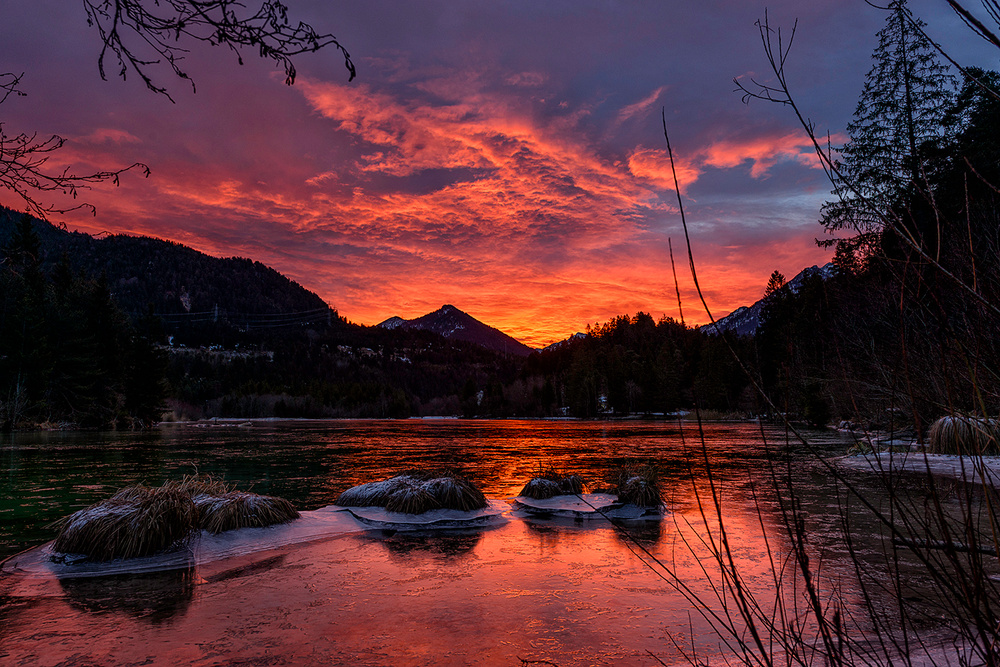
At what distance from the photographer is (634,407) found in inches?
4237

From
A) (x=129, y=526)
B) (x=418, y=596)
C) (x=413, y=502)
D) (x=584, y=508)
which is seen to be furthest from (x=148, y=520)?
(x=584, y=508)

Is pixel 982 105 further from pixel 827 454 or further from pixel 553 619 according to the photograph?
pixel 553 619

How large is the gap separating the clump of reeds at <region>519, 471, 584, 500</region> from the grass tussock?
6094 mm

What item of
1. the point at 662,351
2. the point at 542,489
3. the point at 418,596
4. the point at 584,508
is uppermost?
the point at 662,351

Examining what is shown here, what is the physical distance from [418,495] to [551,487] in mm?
3520

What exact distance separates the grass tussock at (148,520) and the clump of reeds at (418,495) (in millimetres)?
2608

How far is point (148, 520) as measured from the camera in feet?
28.3

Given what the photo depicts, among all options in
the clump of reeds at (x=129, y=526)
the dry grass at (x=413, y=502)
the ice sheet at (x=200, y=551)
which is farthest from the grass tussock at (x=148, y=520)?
the dry grass at (x=413, y=502)

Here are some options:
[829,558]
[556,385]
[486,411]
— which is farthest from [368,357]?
[829,558]

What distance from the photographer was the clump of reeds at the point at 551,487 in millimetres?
13781

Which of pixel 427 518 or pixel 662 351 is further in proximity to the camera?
pixel 662 351

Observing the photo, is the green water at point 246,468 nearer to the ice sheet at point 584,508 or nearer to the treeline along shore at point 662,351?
the ice sheet at point 584,508

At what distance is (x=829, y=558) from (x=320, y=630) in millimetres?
7132

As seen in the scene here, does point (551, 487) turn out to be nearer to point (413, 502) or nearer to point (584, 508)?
point (584, 508)
